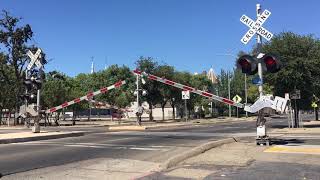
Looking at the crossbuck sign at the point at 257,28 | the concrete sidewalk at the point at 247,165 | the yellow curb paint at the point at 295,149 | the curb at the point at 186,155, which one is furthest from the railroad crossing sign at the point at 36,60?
the yellow curb paint at the point at 295,149

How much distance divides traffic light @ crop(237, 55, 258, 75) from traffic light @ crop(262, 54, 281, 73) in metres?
0.32

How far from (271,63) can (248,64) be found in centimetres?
75

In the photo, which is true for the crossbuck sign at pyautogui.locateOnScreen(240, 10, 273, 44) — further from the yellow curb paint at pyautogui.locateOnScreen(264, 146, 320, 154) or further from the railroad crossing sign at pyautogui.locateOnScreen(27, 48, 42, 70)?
the railroad crossing sign at pyautogui.locateOnScreen(27, 48, 42, 70)

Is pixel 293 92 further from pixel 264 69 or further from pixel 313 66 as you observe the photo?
pixel 264 69

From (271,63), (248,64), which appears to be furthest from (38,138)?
(271,63)

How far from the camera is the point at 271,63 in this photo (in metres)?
16.9

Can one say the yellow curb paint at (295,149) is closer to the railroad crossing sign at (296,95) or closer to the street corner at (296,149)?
the street corner at (296,149)

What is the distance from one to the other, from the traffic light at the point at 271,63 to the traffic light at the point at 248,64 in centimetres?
32

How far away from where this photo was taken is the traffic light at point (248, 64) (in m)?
17.1

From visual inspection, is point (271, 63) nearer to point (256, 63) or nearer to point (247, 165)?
point (256, 63)

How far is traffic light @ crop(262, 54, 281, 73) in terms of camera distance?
1683cm

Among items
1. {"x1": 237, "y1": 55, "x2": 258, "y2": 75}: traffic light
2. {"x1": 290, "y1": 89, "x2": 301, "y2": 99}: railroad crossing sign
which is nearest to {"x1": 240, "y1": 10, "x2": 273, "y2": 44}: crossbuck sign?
{"x1": 237, "y1": 55, "x2": 258, "y2": 75}: traffic light

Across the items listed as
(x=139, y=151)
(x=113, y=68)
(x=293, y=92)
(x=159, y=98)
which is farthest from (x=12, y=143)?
(x=113, y=68)

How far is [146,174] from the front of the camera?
1139 centimetres
